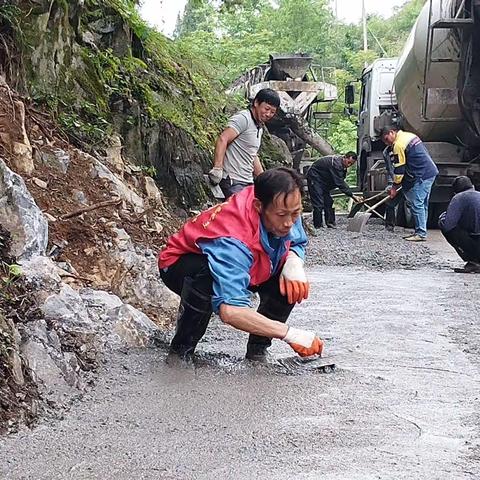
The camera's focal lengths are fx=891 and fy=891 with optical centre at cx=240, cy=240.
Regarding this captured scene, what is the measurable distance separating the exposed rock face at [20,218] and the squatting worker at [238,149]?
2580 mm

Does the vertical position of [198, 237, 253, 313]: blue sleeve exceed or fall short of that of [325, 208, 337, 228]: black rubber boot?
it exceeds it

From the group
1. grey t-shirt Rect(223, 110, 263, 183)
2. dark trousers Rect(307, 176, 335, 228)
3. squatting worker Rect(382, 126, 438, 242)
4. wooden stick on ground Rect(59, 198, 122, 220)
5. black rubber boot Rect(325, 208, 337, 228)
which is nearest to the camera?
wooden stick on ground Rect(59, 198, 122, 220)

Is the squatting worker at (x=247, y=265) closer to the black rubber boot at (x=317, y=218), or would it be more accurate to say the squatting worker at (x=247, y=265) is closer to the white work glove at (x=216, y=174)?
the white work glove at (x=216, y=174)

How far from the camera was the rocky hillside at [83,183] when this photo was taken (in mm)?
3889

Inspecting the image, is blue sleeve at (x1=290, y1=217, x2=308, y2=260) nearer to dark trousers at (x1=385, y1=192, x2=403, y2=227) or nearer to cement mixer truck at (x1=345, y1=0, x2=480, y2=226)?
cement mixer truck at (x1=345, y1=0, x2=480, y2=226)

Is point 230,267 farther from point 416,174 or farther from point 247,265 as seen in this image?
point 416,174

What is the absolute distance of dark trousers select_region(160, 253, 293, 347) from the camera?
4234 millimetres

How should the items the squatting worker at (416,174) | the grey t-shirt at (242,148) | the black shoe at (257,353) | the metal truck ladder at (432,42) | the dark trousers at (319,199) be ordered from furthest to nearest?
the dark trousers at (319,199)
the squatting worker at (416,174)
the metal truck ladder at (432,42)
the grey t-shirt at (242,148)
the black shoe at (257,353)

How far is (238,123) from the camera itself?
24.7 feet

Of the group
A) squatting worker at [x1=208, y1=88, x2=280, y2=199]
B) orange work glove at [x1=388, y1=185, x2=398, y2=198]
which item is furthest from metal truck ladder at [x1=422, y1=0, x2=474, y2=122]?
squatting worker at [x1=208, y1=88, x2=280, y2=199]

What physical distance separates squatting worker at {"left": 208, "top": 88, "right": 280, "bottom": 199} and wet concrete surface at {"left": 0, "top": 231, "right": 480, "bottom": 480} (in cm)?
241

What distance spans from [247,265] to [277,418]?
78 cm

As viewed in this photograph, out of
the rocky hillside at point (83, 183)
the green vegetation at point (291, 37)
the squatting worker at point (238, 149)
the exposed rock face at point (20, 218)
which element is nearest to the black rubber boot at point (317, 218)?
the rocky hillside at point (83, 183)

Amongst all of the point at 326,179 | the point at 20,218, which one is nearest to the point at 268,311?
the point at 20,218
